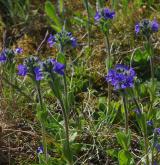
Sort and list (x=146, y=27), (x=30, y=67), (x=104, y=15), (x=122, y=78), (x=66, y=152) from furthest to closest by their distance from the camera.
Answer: (x=104, y=15), (x=146, y=27), (x=66, y=152), (x=30, y=67), (x=122, y=78)

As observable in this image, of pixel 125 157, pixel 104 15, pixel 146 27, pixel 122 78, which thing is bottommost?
pixel 125 157

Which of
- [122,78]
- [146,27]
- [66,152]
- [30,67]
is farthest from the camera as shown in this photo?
[146,27]

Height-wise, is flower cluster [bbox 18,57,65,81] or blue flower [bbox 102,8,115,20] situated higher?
blue flower [bbox 102,8,115,20]

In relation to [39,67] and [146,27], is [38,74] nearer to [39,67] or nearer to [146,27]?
[39,67]

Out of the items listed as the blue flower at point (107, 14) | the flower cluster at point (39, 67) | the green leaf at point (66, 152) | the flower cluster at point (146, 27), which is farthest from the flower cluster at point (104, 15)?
the green leaf at point (66, 152)

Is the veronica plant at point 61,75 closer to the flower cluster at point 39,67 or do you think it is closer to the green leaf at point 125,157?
the flower cluster at point 39,67

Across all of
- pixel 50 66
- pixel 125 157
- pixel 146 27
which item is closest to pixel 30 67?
pixel 50 66

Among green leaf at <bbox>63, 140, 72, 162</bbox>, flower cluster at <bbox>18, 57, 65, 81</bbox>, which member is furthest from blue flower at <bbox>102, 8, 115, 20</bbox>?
green leaf at <bbox>63, 140, 72, 162</bbox>

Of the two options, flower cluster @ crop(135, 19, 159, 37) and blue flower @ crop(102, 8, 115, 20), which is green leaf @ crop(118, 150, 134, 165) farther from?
blue flower @ crop(102, 8, 115, 20)

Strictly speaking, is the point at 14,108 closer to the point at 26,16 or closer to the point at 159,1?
the point at 26,16
